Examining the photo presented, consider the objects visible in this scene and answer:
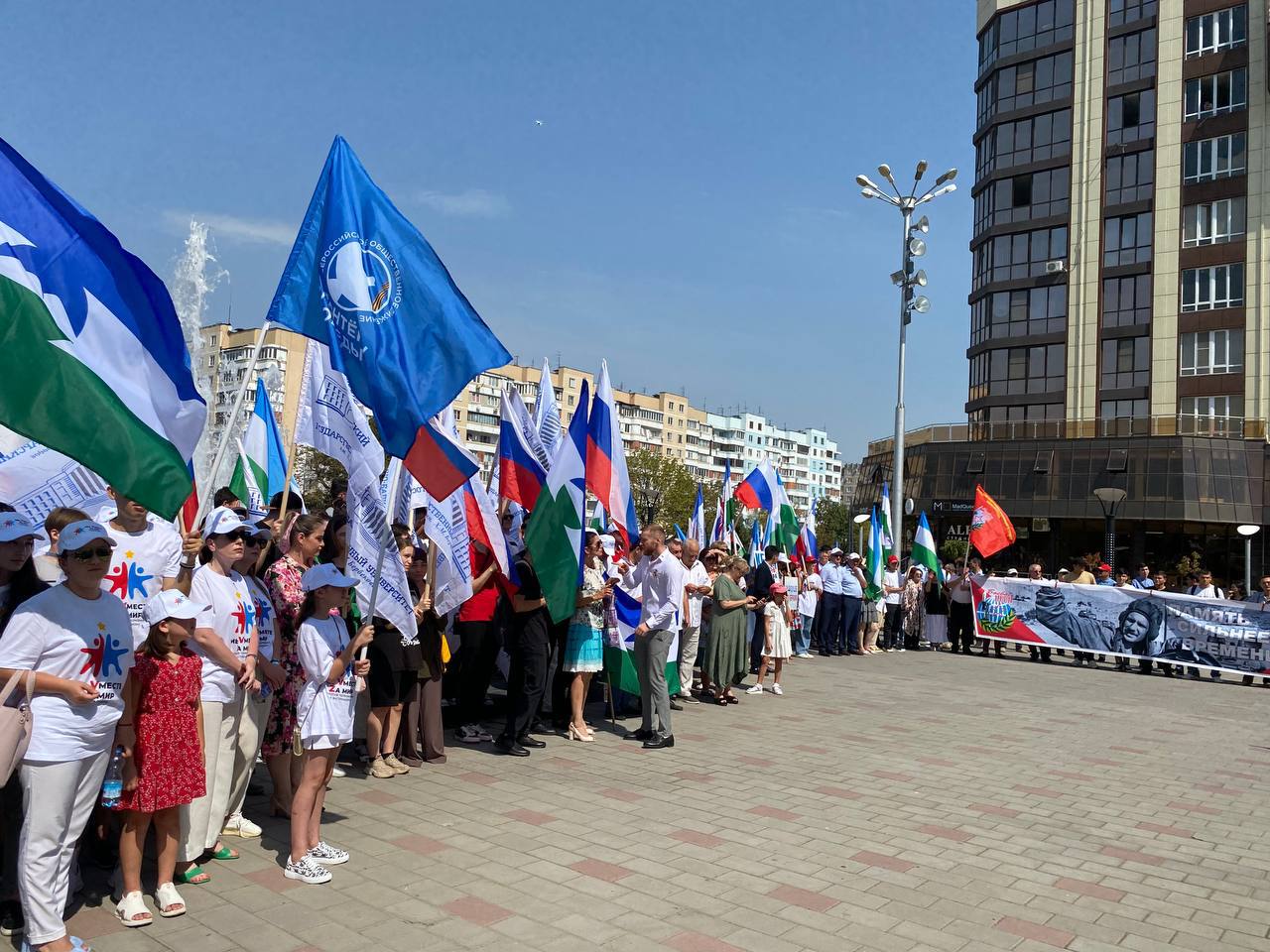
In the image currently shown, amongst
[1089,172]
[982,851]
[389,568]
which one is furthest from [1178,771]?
[1089,172]

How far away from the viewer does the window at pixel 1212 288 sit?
43875 millimetres

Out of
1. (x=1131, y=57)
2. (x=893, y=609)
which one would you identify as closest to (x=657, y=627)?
(x=893, y=609)

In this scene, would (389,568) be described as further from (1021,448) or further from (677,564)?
(1021,448)

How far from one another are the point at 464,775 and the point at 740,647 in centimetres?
483

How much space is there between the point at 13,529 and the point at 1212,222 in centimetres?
5010

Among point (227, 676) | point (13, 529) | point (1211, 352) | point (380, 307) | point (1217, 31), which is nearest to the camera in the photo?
point (13, 529)

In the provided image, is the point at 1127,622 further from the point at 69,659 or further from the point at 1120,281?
the point at 1120,281

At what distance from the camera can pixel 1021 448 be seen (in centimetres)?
4616

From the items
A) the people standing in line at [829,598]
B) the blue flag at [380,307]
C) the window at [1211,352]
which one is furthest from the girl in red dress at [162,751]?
the window at [1211,352]

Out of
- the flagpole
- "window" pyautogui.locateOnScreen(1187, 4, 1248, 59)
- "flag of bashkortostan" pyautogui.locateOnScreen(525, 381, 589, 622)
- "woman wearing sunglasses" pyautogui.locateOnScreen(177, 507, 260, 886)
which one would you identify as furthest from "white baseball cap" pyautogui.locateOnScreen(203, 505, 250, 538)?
"window" pyautogui.locateOnScreen(1187, 4, 1248, 59)

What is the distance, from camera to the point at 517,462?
985cm

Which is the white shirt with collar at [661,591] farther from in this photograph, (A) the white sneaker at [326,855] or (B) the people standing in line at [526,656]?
(A) the white sneaker at [326,855]

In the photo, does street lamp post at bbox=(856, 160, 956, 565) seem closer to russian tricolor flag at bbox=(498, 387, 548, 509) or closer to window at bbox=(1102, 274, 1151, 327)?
russian tricolor flag at bbox=(498, 387, 548, 509)

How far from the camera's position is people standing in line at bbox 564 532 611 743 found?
30.3 feet
